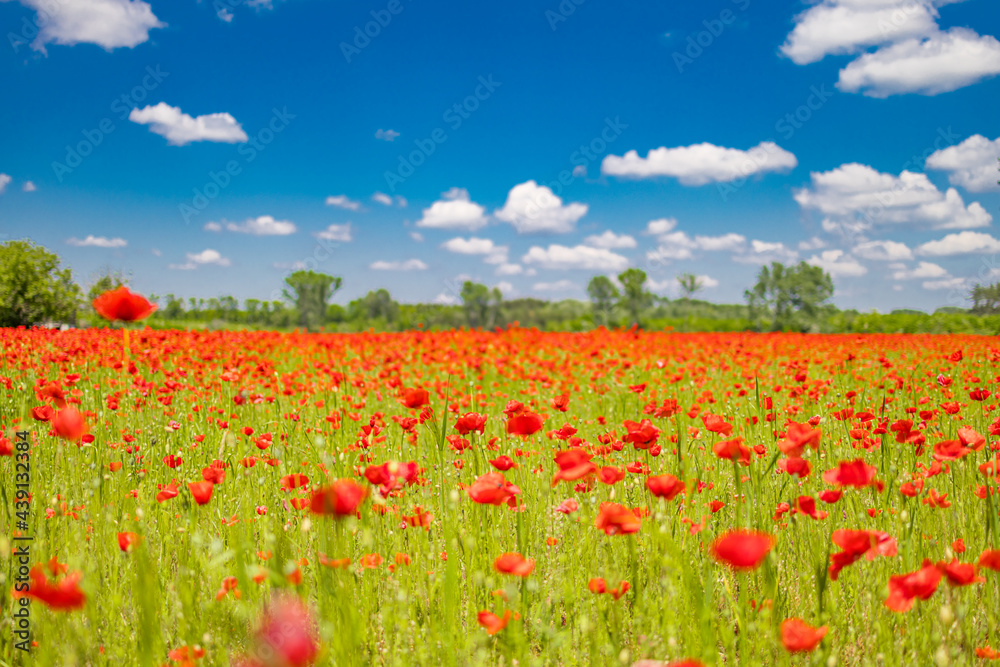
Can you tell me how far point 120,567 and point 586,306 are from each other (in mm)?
93288

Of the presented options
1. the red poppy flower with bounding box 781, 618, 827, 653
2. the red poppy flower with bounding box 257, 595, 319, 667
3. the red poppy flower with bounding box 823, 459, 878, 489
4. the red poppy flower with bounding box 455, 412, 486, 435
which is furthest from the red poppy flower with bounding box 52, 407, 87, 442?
the red poppy flower with bounding box 823, 459, 878, 489

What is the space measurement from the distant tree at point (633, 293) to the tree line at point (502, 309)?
11 centimetres

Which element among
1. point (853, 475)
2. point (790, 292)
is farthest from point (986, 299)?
point (853, 475)

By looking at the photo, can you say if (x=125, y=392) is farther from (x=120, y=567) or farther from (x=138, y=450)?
(x=120, y=567)

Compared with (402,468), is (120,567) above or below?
below

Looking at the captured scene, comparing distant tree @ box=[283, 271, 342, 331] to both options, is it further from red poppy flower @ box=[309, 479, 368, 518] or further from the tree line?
red poppy flower @ box=[309, 479, 368, 518]

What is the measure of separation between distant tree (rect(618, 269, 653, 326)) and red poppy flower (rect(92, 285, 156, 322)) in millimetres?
60943

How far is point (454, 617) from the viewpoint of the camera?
6.23 ft

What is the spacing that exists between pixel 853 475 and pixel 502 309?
80086mm

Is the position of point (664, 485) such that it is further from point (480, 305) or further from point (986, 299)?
point (480, 305)

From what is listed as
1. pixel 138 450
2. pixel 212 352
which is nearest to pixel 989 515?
pixel 138 450

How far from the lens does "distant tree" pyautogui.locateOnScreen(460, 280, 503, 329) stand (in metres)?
76.2

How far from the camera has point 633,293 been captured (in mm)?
62906

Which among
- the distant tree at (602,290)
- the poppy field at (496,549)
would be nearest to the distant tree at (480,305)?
the distant tree at (602,290)
